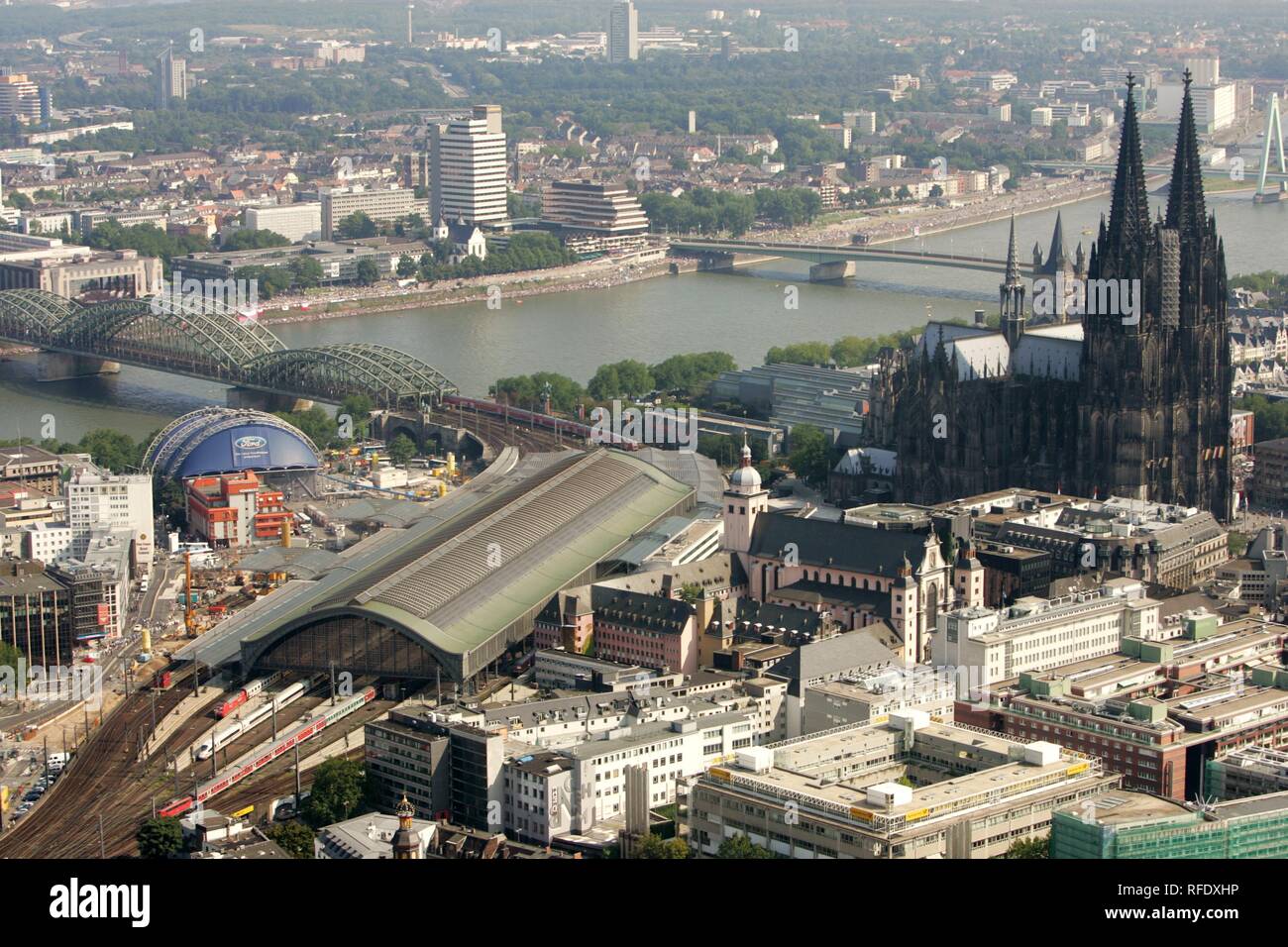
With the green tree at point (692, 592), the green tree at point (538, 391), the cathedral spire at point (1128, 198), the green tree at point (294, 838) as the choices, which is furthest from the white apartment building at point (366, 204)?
the green tree at point (294, 838)

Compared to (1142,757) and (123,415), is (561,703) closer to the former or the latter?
(1142,757)

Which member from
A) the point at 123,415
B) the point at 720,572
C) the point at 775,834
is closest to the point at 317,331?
the point at 123,415

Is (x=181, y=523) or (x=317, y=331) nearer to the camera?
(x=181, y=523)

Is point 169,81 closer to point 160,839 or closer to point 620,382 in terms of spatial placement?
point 620,382
